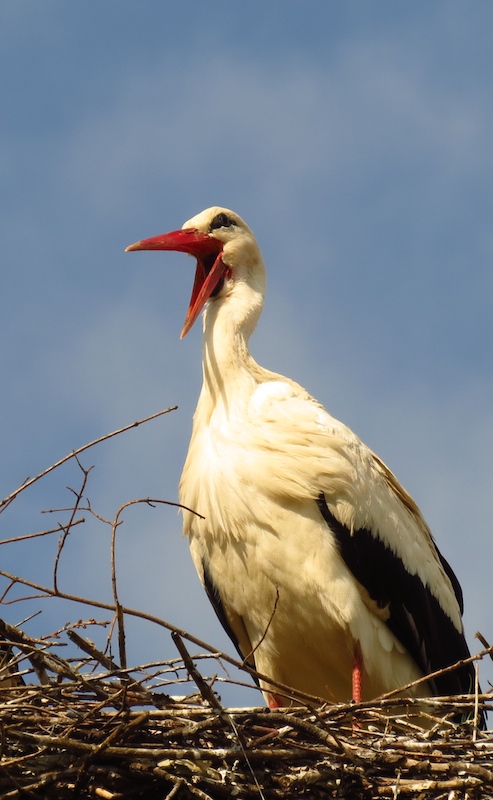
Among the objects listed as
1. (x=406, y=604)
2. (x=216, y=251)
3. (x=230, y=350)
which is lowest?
(x=406, y=604)

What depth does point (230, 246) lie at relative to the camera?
7.42 m

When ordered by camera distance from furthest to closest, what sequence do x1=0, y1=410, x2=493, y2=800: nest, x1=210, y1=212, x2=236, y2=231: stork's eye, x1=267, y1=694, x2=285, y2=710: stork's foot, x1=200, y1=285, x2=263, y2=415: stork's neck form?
1. x1=210, y1=212, x2=236, y2=231: stork's eye
2. x1=200, y1=285, x2=263, y2=415: stork's neck
3. x1=267, y1=694, x2=285, y2=710: stork's foot
4. x1=0, y1=410, x2=493, y2=800: nest

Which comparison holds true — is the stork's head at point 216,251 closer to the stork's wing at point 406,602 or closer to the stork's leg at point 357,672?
the stork's wing at point 406,602

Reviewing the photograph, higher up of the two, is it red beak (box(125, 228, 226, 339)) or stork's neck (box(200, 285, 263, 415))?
red beak (box(125, 228, 226, 339))

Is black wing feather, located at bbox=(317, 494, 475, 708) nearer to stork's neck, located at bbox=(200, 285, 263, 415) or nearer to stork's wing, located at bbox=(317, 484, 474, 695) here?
stork's wing, located at bbox=(317, 484, 474, 695)

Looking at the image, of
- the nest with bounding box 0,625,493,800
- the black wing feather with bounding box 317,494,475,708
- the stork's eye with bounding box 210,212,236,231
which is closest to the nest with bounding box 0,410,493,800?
the nest with bounding box 0,625,493,800

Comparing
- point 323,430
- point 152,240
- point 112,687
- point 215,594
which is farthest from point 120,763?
point 152,240

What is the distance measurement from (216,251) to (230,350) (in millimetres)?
803

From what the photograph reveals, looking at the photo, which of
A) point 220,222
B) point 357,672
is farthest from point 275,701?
point 220,222

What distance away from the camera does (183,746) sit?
507 cm

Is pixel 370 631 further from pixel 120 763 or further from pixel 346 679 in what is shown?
pixel 120 763

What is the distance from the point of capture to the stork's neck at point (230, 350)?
22.3ft

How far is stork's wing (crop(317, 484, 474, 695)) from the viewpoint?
644cm

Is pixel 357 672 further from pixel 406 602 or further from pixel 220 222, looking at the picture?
pixel 220 222
